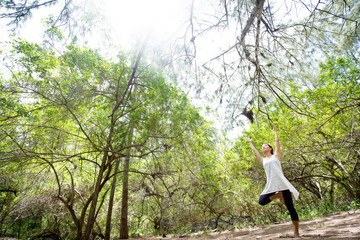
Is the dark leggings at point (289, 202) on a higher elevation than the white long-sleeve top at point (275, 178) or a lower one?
lower

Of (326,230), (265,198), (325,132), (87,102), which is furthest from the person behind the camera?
(325,132)

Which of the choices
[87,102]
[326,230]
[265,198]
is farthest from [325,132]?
[87,102]

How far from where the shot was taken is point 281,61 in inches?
143

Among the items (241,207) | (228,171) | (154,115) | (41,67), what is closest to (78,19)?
(41,67)

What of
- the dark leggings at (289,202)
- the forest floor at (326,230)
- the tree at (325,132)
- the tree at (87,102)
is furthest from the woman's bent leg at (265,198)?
the tree at (325,132)

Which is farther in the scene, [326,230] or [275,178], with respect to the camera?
[326,230]

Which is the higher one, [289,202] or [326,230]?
[289,202]

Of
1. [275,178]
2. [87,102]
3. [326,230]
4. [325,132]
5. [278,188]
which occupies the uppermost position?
[87,102]

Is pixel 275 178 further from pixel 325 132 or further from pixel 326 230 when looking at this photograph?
pixel 325 132

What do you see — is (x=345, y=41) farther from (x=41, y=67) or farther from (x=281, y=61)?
(x=41, y=67)

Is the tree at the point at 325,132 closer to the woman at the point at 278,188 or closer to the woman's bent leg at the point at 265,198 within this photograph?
the woman at the point at 278,188

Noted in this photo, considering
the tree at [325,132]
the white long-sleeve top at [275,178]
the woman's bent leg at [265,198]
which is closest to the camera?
the white long-sleeve top at [275,178]

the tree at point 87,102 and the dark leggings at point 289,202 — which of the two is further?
the tree at point 87,102

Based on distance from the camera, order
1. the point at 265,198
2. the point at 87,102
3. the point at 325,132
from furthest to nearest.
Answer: the point at 325,132, the point at 87,102, the point at 265,198
